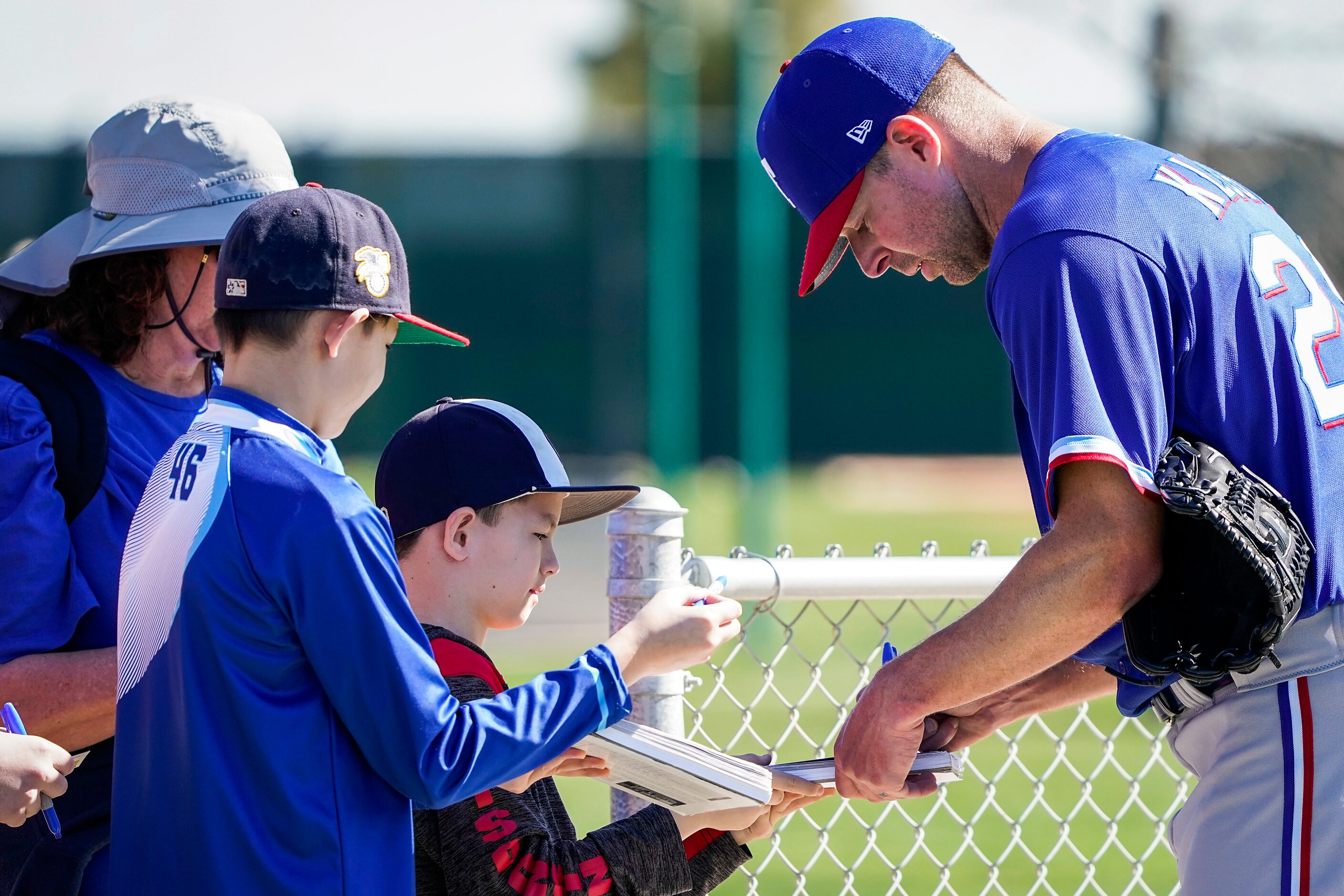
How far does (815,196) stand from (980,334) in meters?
18.4

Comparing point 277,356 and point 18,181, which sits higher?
→ point 277,356

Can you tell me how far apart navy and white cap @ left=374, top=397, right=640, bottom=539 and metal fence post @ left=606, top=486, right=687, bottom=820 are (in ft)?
0.36

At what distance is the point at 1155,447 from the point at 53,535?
1.60 meters

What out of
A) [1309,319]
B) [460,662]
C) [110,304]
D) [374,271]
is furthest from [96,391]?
[1309,319]

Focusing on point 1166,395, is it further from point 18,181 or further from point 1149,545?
point 18,181

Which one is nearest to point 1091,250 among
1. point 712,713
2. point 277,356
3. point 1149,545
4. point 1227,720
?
point 1149,545

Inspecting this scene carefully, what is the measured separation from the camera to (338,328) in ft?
6.06

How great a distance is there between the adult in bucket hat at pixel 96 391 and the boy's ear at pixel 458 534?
486 millimetres

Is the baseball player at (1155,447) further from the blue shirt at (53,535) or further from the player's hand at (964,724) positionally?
the blue shirt at (53,535)

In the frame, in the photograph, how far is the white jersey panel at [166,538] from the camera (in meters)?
1.70

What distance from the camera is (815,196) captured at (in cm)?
232

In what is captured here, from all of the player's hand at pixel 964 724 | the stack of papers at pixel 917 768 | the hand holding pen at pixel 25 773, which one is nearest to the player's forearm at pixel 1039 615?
the stack of papers at pixel 917 768

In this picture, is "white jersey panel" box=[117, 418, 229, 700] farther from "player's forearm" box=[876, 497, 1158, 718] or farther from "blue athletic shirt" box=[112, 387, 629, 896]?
"player's forearm" box=[876, 497, 1158, 718]

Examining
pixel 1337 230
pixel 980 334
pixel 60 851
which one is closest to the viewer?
pixel 60 851
